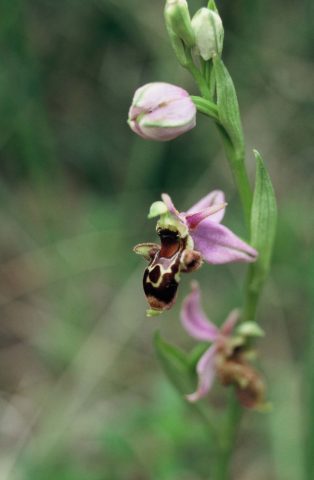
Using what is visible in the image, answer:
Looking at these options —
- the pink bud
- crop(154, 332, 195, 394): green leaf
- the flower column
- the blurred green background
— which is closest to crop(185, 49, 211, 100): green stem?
the flower column

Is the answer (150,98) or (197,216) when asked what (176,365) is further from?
(150,98)

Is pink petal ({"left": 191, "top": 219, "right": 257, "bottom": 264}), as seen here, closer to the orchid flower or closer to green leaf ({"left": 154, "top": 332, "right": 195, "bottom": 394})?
the orchid flower

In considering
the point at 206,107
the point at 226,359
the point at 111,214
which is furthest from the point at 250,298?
the point at 111,214

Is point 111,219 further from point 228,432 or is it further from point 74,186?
point 228,432

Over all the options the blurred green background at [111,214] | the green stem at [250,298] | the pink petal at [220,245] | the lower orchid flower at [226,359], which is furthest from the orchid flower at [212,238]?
the blurred green background at [111,214]

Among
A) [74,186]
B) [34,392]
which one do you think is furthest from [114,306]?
[74,186]

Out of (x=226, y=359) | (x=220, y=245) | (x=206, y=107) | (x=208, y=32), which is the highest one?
(x=208, y=32)

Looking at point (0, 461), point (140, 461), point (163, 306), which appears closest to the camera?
point (163, 306)
